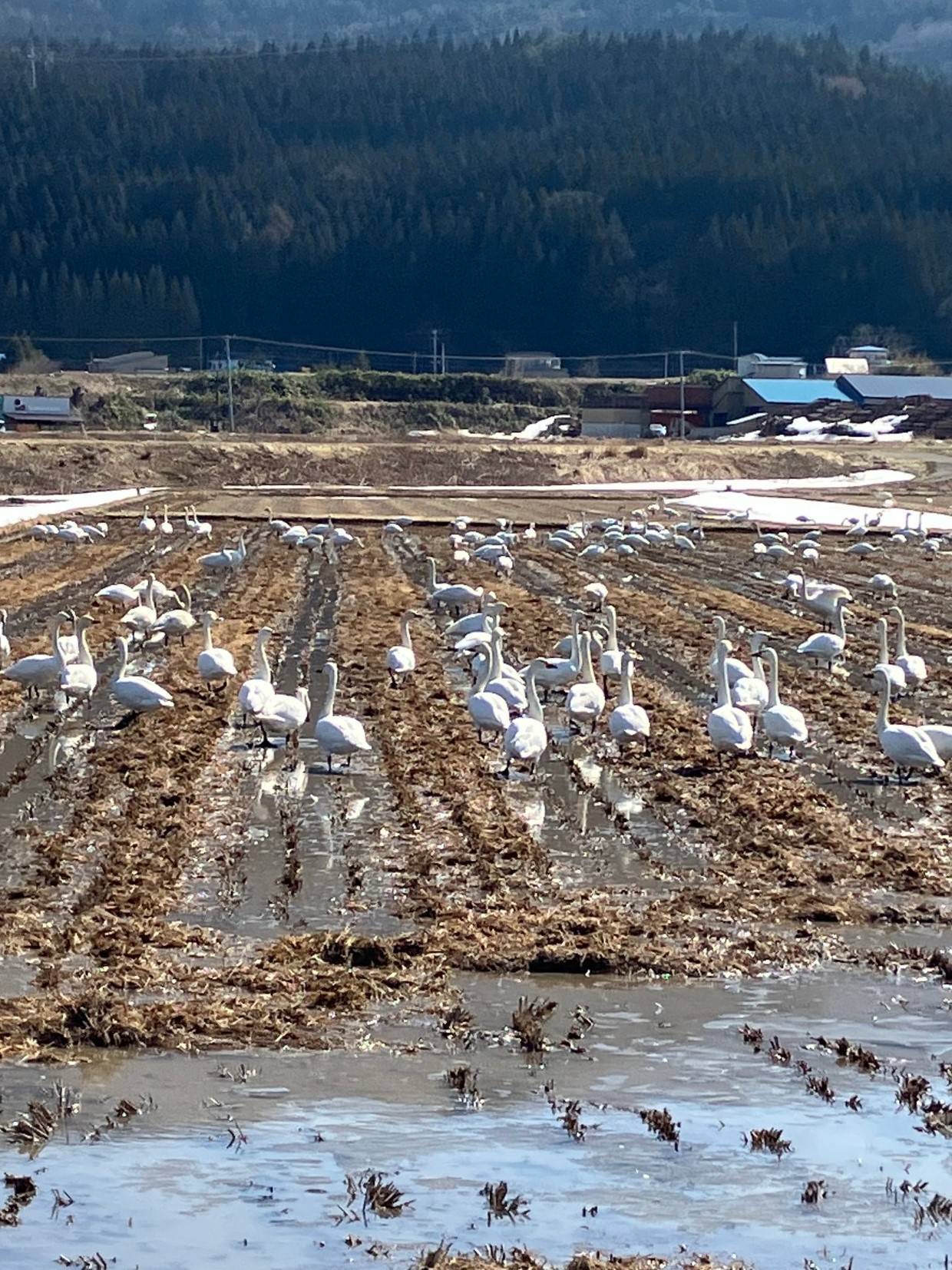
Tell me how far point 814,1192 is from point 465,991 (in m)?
2.60

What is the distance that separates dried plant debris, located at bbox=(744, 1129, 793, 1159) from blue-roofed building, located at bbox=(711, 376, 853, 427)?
3830 inches

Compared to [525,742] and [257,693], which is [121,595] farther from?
[525,742]

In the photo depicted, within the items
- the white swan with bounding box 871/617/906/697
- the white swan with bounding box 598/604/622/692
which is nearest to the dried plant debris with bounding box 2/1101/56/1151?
the white swan with bounding box 871/617/906/697

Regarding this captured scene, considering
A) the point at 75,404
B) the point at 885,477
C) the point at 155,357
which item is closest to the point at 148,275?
the point at 155,357

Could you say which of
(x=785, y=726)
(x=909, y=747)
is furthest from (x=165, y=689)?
(x=909, y=747)

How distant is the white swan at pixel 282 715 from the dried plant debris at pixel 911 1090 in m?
7.54

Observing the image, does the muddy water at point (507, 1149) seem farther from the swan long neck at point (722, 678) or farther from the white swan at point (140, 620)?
the white swan at point (140, 620)

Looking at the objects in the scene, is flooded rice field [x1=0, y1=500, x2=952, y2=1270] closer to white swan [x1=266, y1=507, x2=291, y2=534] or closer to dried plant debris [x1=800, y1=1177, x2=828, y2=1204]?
dried plant debris [x1=800, y1=1177, x2=828, y2=1204]

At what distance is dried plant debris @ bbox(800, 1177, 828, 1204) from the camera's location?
673cm

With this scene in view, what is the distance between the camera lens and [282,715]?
1475cm

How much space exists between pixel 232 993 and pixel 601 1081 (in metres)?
1.79

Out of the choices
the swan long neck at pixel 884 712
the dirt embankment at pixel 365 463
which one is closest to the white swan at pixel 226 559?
the swan long neck at pixel 884 712

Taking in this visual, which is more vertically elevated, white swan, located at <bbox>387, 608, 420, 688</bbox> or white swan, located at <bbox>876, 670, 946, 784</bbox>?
white swan, located at <bbox>876, 670, 946, 784</bbox>

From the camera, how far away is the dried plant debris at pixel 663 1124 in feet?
23.9
